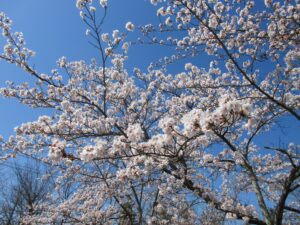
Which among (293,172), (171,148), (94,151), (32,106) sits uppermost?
(32,106)

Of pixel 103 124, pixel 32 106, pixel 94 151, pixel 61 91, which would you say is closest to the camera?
pixel 94 151

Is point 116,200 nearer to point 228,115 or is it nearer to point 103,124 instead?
point 103,124

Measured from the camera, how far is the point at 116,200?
7426mm

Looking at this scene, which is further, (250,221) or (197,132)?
(250,221)

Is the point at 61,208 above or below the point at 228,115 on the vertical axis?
above

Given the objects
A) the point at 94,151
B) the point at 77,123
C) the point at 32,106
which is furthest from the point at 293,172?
the point at 32,106

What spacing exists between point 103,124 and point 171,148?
8.97ft

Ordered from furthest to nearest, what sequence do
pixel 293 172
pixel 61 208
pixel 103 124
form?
pixel 61 208 → pixel 103 124 → pixel 293 172

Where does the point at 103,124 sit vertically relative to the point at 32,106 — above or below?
below

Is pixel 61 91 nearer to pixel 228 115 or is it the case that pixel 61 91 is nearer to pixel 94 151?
pixel 94 151

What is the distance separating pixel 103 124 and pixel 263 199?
349 centimetres

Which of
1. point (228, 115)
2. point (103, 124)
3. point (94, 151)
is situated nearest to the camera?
point (228, 115)

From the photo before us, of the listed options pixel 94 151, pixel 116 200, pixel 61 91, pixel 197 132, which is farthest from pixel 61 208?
pixel 197 132

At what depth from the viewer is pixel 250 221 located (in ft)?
17.4
